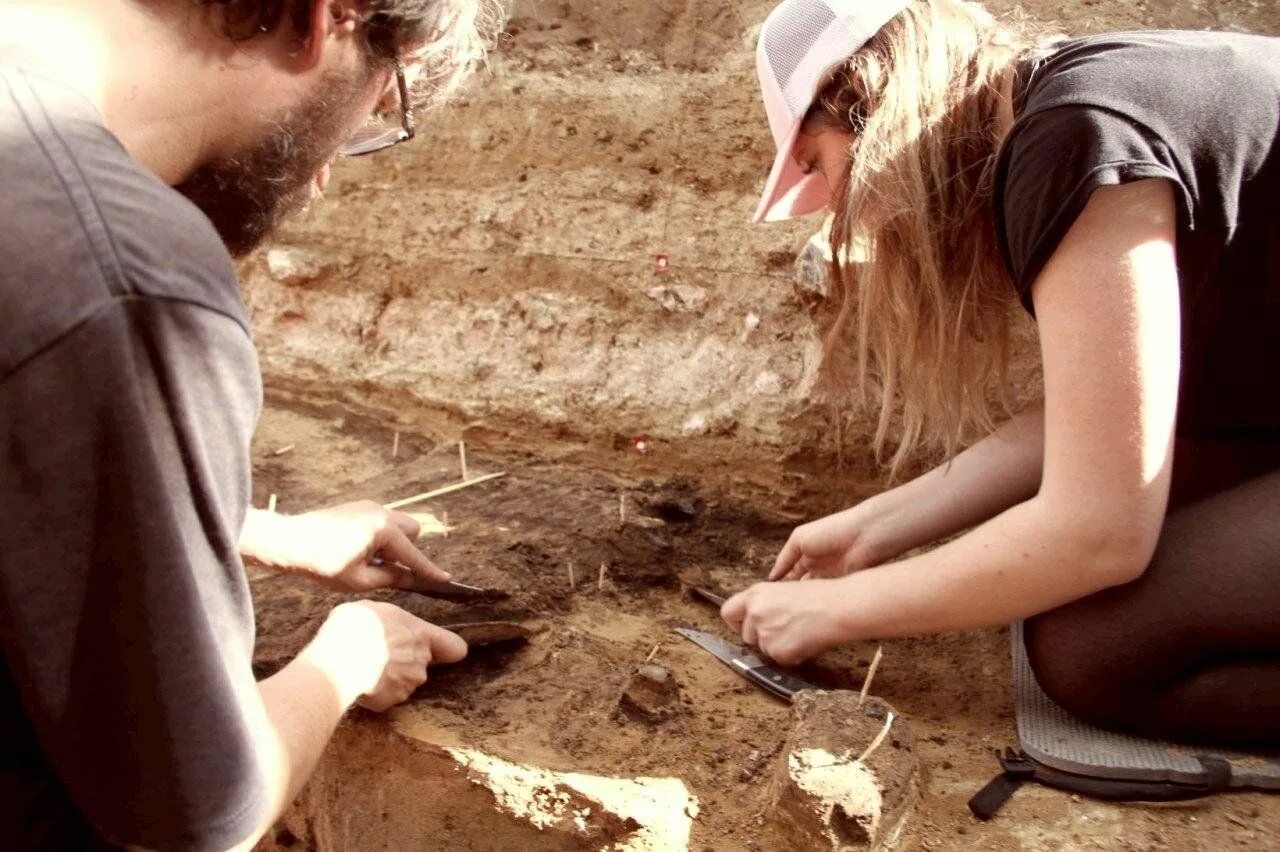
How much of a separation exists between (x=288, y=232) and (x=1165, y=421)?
132 inches

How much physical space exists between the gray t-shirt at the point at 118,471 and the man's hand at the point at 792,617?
1.15 metres

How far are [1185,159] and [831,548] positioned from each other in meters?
1.11

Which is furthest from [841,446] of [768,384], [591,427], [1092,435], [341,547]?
[341,547]

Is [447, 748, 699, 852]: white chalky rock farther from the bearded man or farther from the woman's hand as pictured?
the woman's hand

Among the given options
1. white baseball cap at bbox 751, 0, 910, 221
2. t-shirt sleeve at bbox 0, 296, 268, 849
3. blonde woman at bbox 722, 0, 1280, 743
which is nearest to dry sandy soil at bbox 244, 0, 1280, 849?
blonde woman at bbox 722, 0, 1280, 743

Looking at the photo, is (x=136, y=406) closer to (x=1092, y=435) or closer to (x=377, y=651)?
(x=377, y=651)

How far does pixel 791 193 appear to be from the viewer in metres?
2.21

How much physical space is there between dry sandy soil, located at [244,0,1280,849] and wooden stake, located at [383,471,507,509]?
0.12 ft

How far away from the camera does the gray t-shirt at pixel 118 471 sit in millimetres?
1090

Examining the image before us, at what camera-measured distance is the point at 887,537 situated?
2.34 metres

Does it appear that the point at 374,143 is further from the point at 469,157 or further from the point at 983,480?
the point at 469,157

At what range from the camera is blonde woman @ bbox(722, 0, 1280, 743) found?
1611 millimetres

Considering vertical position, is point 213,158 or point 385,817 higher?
point 213,158

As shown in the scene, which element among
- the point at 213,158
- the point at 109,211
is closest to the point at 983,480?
the point at 213,158
